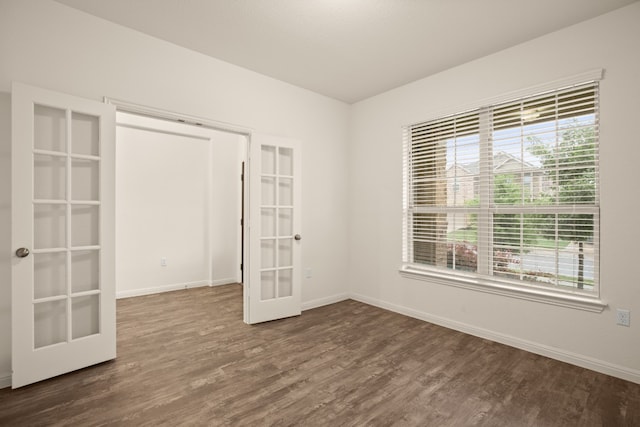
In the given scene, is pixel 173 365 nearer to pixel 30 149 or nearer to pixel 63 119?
pixel 30 149

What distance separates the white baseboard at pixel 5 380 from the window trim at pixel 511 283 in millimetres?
3749

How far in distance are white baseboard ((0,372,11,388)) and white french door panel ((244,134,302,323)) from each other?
6.35 feet

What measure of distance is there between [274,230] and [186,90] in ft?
5.83

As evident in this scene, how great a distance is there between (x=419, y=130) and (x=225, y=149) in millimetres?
3402

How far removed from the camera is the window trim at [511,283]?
258 cm

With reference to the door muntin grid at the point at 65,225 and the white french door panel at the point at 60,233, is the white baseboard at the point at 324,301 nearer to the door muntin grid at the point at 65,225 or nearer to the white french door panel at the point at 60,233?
the white french door panel at the point at 60,233

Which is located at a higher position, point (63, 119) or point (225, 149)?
point (225, 149)

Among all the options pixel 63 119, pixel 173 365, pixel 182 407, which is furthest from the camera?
pixel 173 365

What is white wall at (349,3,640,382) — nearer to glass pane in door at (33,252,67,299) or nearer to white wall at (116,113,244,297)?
white wall at (116,113,244,297)

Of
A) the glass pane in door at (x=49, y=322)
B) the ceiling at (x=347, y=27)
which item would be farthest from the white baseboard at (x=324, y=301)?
the ceiling at (x=347, y=27)

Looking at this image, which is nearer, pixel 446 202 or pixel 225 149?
pixel 446 202

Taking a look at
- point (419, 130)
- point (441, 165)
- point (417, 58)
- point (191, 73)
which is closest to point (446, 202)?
point (441, 165)

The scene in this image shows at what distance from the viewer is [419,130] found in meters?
3.89

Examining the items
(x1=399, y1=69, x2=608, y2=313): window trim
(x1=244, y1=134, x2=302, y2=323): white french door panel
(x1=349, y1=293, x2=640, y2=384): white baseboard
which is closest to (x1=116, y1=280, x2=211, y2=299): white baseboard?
(x1=244, y1=134, x2=302, y2=323): white french door panel
